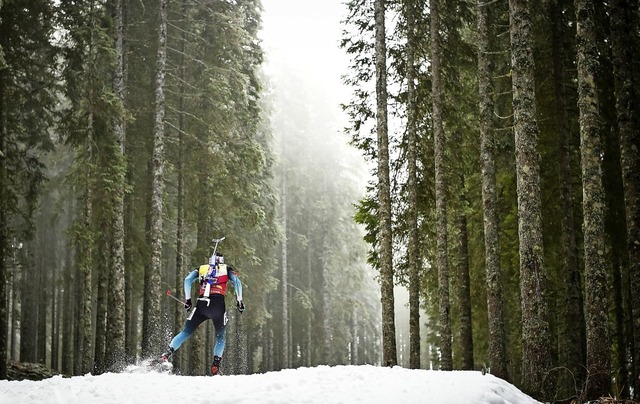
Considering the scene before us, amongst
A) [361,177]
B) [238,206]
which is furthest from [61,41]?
[361,177]

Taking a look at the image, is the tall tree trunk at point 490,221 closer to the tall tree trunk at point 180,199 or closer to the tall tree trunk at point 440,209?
the tall tree trunk at point 440,209

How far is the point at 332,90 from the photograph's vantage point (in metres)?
45.1

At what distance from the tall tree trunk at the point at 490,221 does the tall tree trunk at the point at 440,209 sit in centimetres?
159

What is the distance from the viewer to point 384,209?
13.6 meters

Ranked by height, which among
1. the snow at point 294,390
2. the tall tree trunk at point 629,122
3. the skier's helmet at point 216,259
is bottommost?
the snow at point 294,390

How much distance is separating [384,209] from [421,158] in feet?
10.7

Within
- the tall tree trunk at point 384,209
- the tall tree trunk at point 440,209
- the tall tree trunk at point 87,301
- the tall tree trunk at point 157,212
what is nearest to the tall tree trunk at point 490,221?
the tall tree trunk at point 440,209

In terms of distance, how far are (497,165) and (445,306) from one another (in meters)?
5.16

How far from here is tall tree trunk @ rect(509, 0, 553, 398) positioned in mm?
8625

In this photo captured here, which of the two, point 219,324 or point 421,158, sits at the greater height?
point 421,158

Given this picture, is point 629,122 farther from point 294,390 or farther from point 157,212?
point 157,212

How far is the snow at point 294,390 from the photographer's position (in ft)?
17.4

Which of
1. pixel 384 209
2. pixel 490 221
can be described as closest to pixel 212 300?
pixel 384 209

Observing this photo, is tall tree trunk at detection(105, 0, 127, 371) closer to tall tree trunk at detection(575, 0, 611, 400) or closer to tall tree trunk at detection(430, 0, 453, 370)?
tall tree trunk at detection(430, 0, 453, 370)
